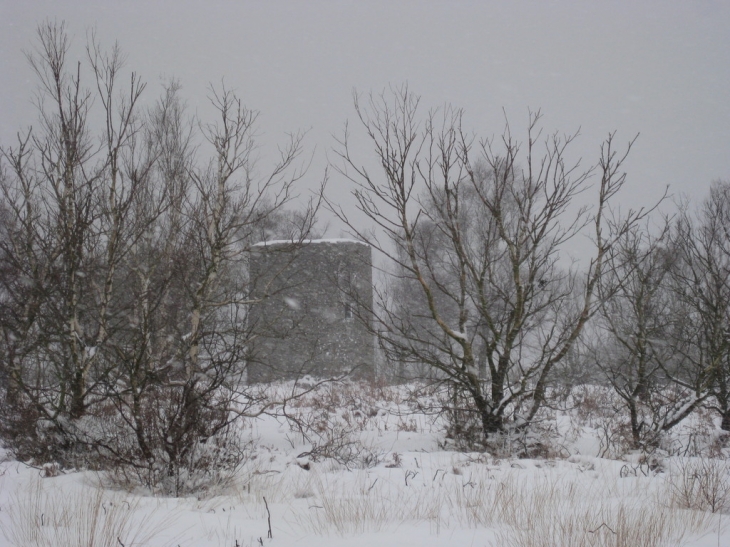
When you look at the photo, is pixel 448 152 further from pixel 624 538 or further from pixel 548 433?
pixel 624 538

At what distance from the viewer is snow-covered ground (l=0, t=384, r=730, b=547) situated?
325 centimetres

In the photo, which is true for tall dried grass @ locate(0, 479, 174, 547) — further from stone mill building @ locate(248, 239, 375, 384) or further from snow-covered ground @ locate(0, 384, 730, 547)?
stone mill building @ locate(248, 239, 375, 384)

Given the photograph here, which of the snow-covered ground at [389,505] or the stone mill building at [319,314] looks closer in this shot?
the snow-covered ground at [389,505]

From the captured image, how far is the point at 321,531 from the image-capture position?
3.46m

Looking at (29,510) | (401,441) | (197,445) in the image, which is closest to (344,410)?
(401,441)

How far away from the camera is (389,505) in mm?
3988

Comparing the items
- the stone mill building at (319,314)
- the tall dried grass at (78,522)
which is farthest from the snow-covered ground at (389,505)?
the stone mill building at (319,314)

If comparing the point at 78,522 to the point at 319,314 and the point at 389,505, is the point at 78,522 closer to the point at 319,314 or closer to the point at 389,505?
the point at 389,505

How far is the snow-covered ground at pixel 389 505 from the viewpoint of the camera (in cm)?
325

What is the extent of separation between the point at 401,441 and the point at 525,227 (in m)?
3.40

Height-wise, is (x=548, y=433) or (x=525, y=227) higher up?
(x=525, y=227)

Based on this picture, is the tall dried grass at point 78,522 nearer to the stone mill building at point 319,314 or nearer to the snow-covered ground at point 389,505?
the snow-covered ground at point 389,505

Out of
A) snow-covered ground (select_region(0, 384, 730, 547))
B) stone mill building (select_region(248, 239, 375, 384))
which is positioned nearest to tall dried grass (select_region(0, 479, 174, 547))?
snow-covered ground (select_region(0, 384, 730, 547))

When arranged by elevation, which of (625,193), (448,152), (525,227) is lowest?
(525,227)
